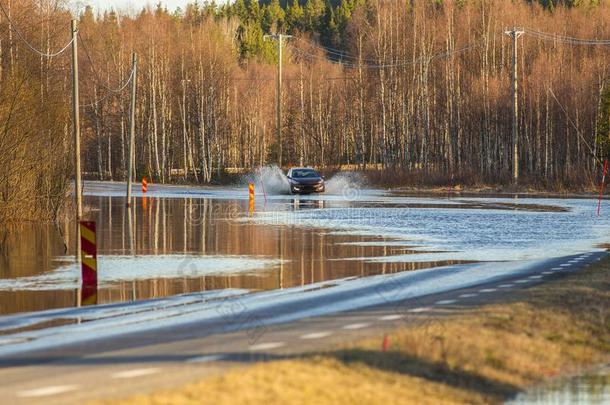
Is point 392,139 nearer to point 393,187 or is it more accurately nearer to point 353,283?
point 393,187

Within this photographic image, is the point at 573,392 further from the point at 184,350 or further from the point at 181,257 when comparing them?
the point at 181,257

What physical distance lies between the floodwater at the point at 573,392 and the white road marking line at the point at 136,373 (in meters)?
3.53

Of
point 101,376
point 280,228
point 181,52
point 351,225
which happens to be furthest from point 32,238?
point 181,52

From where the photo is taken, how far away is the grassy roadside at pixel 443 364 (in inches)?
418

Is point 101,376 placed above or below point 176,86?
below

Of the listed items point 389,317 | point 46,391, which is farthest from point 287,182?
point 46,391

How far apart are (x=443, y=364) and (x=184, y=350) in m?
2.92

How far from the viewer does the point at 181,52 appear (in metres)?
106

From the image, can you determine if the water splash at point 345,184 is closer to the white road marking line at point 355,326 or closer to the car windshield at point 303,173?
the car windshield at point 303,173

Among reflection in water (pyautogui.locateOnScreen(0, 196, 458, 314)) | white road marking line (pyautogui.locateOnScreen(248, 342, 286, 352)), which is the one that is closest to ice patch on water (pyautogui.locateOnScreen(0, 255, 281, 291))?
reflection in water (pyautogui.locateOnScreen(0, 196, 458, 314))

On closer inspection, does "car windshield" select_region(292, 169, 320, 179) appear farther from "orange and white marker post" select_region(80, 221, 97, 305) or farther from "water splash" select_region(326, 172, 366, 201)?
"orange and white marker post" select_region(80, 221, 97, 305)

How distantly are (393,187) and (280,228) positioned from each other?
133ft

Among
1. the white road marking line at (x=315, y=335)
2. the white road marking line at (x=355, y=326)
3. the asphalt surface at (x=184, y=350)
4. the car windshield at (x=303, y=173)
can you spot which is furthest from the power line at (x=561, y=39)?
the white road marking line at (x=315, y=335)

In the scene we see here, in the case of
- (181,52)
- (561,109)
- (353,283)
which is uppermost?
(181,52)
